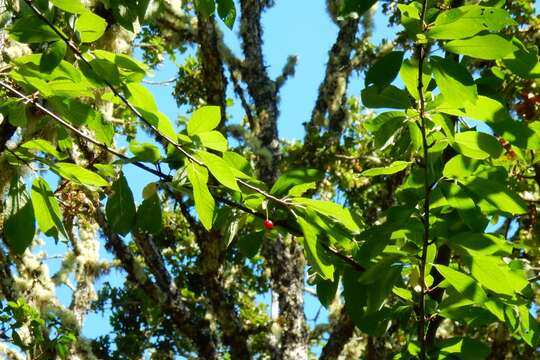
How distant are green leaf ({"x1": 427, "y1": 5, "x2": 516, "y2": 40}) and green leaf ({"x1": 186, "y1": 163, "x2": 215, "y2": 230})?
1.73ft

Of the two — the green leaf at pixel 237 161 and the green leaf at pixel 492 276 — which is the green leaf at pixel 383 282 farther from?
the green leaf at pixel 237 161

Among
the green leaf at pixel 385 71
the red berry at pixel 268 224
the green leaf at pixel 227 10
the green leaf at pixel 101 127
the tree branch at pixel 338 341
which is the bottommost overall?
the green leaf at pixel 385 71

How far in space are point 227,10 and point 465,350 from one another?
32.4 inches

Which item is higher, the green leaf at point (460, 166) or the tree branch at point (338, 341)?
the tree branch at point (338, 341)

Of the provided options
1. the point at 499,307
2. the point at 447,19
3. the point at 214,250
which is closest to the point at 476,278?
the point at 499,307

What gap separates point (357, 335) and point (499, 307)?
637 cm

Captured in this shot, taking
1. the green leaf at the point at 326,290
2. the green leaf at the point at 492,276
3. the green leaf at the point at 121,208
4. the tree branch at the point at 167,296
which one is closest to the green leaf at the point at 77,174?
the green leaf at the point at 121,208

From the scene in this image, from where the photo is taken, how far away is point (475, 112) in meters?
1.20

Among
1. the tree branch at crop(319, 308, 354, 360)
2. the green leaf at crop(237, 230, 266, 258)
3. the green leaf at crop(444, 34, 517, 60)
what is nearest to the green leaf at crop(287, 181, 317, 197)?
the green leaf at crop(237, 230, 266, 258)

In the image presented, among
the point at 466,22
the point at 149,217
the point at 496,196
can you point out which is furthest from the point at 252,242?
the point at 466,22

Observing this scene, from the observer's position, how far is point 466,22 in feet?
3.34

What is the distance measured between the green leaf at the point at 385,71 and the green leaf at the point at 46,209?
0.72 metres

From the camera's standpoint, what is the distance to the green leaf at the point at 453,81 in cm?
106

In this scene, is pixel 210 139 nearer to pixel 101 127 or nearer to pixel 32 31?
pixel 101 127
